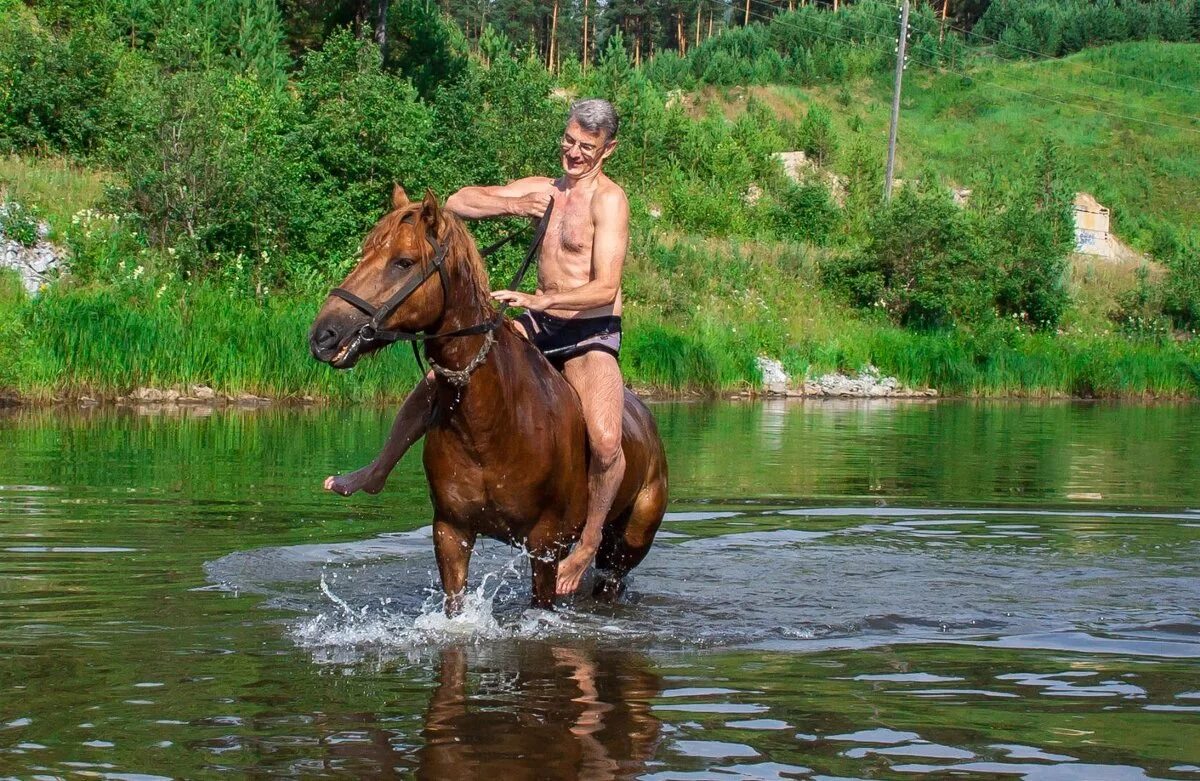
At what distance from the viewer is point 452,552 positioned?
6.91 metres

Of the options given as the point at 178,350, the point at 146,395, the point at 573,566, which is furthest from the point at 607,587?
the point at 178,350

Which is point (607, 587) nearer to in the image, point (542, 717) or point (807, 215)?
point (542, 717)

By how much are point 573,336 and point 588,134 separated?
1017 mm

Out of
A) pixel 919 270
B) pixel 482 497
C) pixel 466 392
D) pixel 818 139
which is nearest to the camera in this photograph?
pixel 466 392

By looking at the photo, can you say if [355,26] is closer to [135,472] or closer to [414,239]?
[135,472]

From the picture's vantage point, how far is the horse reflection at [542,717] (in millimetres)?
4836

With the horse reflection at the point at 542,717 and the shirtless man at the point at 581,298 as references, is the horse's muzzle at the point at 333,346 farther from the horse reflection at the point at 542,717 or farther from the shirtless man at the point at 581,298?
the horse reflection at the point at 542,717

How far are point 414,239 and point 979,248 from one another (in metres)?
35.2

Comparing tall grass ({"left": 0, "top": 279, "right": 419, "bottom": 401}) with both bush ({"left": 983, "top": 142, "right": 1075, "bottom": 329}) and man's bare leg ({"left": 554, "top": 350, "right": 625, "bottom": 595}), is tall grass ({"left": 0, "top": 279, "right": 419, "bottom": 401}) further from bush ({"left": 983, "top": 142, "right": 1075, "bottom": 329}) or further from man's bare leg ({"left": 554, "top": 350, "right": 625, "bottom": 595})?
bush ({"left": 983, "top": 142, "right": 1075, "bottom": 329})

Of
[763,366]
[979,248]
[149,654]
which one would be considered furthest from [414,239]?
[979,248]

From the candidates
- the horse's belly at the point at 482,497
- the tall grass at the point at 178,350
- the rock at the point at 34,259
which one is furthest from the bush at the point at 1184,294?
the horse's belly at the point at 482,497

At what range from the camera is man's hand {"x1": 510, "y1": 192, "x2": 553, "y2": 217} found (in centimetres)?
743

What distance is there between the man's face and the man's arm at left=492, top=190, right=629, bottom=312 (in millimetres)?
202

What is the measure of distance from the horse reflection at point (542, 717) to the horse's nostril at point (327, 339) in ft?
4.72
